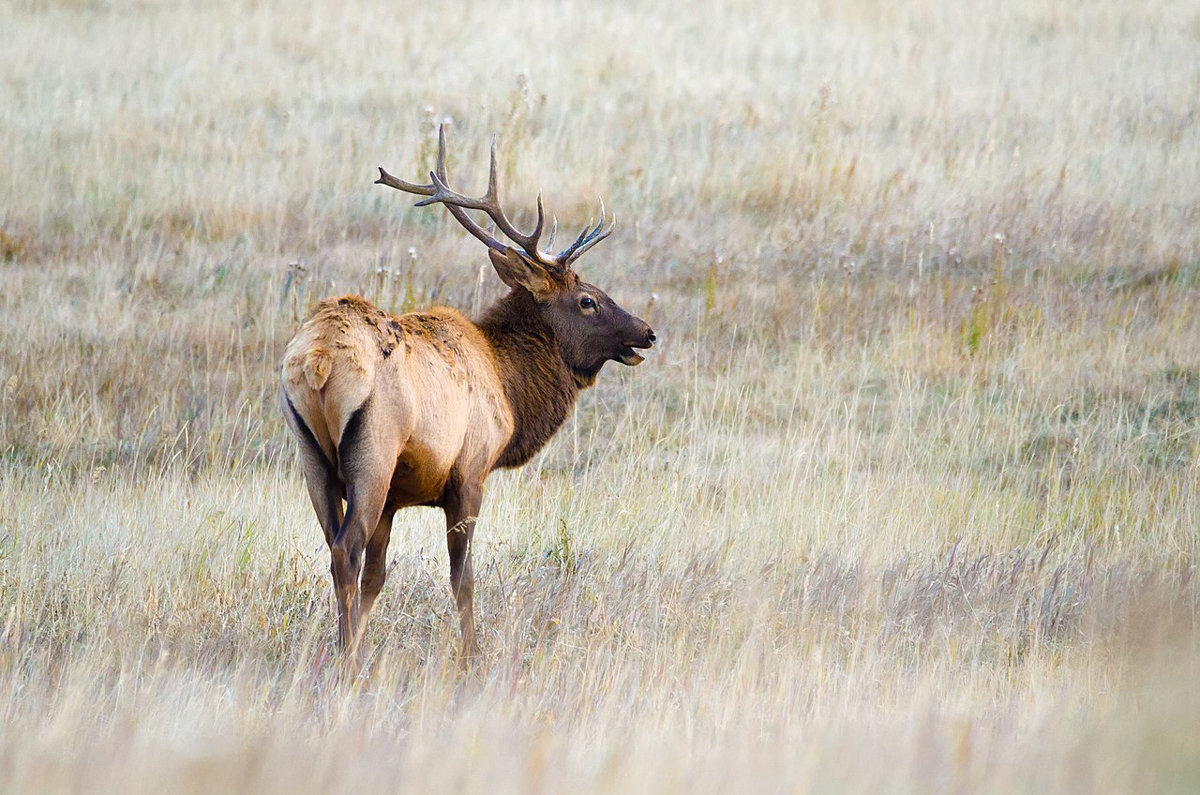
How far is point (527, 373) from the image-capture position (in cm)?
629

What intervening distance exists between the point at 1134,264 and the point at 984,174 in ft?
6.90

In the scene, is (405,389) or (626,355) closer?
(405,389)

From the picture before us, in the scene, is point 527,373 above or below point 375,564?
above

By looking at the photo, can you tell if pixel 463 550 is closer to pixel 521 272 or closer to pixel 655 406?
pixel 521 272

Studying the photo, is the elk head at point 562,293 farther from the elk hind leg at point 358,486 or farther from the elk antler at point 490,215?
the elk hind leg at point 358,486

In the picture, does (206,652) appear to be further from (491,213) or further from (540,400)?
(491,213)

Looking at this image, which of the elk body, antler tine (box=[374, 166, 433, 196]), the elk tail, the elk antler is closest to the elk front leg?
the elk body

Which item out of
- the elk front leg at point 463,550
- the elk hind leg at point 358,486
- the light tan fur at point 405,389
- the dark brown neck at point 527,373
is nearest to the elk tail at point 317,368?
the light tan fur at point 405,389

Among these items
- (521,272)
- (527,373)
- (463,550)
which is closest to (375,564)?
(463,550)

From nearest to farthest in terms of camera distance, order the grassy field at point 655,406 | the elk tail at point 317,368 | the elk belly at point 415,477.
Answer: the grassy field at point 655,406 → the elk tail at point 317,368 → the elk belly at point 415,477

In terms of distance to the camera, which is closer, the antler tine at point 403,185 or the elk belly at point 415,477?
the elk belly at point 415,477

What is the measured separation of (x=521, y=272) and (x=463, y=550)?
1.54m

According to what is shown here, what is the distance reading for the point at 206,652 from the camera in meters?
5.32

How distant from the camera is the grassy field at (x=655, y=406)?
13.9 ft
